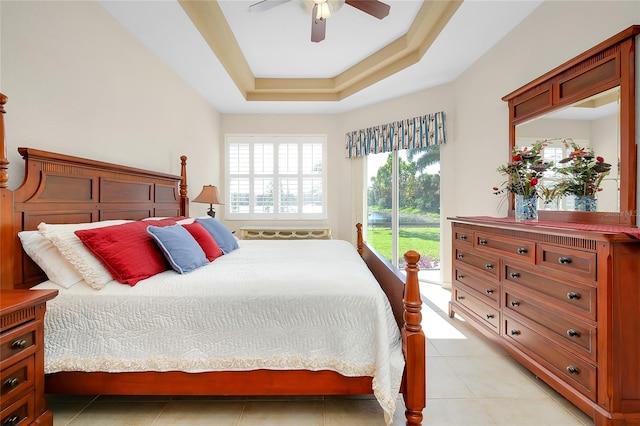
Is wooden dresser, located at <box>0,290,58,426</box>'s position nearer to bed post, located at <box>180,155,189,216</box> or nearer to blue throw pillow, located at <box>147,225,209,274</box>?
blue throw pillow, located at <box>147,225,209,274</box>

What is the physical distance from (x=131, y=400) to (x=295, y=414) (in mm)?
979

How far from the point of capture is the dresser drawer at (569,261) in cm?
145

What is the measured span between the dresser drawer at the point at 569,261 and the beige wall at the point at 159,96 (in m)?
1.27

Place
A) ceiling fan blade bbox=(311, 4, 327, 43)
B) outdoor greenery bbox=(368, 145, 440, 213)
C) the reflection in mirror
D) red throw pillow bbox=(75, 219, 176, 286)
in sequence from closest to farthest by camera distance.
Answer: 1. red throw pillow bbox=(75, 219, 176, 286)
2. the reflection in mirror
3. ceiling fan blade bbox=(311, 4, 327, 43)
4. outdoor greenery bbox=(368, 145, 440, 213)

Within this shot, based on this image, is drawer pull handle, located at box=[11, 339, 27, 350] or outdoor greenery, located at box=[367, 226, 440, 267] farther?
outdoor greenery, located at box=[367, 226, 440, 267]

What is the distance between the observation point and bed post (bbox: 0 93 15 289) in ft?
4.79

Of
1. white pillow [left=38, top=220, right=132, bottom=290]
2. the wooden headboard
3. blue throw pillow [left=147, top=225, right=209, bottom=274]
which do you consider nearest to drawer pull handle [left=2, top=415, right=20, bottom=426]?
white pillow [left=38, top=220, right=132, bottom=290]

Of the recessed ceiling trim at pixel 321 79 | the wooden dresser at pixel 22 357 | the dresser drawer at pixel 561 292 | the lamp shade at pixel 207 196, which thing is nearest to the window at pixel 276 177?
the recessed ceiling trim at pixel 321 79

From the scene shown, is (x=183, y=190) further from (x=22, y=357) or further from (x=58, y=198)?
(x=22, y=357)

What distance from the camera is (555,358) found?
1664 millimetres

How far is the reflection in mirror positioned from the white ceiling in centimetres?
101

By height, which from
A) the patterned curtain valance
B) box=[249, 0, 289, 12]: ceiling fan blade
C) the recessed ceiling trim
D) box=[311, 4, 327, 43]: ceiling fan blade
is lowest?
the patterned curtain valance

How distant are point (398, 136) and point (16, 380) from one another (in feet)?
13.9

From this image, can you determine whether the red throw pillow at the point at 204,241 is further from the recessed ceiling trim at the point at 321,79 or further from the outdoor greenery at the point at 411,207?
the outdoor greenery at the point at 411,207
